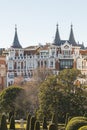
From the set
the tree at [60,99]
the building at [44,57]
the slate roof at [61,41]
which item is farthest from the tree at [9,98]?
the slate roof at [61,41]

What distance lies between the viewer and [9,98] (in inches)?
2687

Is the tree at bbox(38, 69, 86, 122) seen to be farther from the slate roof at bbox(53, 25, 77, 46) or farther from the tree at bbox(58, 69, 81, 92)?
the slate roof at bbox(53, 25, 77, 46)

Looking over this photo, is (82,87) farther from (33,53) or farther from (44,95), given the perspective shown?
(33,53)

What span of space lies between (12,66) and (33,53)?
537cm

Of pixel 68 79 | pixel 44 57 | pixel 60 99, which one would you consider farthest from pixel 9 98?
pixel 44 57

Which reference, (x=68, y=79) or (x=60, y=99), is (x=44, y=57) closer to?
(x=68, y=79)

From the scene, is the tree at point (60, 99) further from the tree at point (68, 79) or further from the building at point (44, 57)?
the building at point (44, 57)

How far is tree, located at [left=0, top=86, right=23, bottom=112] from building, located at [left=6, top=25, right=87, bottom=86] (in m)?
40.9

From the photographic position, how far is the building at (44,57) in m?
111

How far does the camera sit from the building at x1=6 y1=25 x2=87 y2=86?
11081 centimetres

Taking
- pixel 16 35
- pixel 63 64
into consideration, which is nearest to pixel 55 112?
pixel 63 64

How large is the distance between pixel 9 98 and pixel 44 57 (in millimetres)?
45738

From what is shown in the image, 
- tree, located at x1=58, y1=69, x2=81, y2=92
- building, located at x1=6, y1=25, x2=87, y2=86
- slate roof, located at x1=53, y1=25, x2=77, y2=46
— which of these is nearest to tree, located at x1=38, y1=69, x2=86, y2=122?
tree, located at x1=58, y1=69, x2=81, y2=92

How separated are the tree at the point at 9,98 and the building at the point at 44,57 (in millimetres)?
40912
